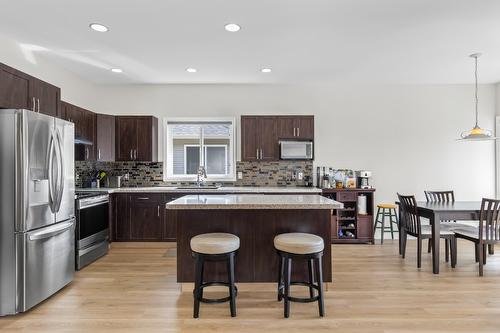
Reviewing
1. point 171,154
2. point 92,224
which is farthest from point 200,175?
point 92,224

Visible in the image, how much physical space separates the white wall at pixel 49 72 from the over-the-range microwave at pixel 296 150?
3.41 metres

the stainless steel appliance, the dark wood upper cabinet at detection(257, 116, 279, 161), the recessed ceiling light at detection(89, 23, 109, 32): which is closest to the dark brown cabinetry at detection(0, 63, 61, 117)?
the recessed ceiling light at detection(89, 23, 109, 32)

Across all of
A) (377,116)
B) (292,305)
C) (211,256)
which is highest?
(377,116)

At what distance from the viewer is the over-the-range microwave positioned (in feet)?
16.9

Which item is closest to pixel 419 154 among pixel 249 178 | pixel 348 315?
pixel 249 178

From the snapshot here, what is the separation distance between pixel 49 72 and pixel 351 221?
507cm

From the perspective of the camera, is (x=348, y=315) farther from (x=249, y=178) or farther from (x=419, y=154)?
(x=419, y=154)

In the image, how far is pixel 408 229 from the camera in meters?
4.00

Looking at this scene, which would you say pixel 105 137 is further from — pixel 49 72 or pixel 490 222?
pixel 490 222

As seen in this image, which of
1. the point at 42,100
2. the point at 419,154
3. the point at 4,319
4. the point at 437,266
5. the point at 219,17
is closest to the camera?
the point at 4,319

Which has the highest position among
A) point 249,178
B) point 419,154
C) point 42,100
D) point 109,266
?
point 42,100

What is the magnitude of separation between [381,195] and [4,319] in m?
5.38

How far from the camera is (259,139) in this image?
521 cm

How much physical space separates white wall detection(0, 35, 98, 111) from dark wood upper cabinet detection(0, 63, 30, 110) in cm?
84
